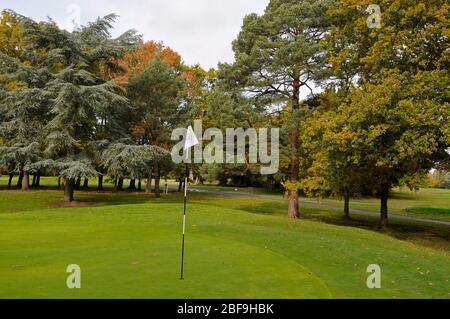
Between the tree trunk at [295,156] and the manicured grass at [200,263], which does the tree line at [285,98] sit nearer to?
the tree trunk at [295,156]

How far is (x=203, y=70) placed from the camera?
56.1 meters

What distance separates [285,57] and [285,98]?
123 inches

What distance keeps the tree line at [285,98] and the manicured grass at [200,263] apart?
5.37m

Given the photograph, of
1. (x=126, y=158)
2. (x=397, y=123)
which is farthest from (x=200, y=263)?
(x=126, y=158)

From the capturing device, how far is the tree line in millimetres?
19906

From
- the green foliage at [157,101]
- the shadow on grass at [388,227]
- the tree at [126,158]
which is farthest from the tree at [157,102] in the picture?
the shadow on grass at [388,227]

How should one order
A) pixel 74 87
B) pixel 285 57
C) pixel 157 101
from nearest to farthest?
pixel 285 57, pixel 74 87, pixel 157 101

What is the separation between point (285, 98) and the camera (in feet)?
95.1

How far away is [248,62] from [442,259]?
60.1ft

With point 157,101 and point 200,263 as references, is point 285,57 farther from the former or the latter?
point 200,263

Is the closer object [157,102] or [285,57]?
[285,57]

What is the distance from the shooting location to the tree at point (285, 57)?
2722 cm

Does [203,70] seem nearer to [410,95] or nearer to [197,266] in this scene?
[410,95]
